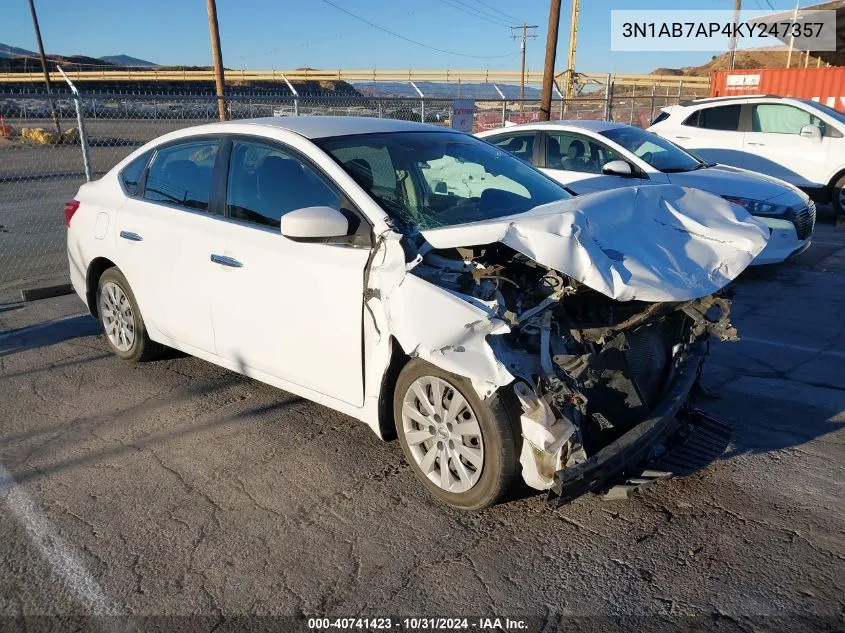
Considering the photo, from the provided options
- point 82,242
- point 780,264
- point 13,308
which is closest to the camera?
point 82,242

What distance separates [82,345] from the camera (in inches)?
234

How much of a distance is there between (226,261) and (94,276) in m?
1.91

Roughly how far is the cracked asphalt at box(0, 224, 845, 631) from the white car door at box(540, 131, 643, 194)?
3.95 m

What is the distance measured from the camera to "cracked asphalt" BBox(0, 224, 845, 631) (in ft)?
9.27

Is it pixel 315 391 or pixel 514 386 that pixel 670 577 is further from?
pixel 315 391

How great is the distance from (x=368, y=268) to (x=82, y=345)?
3.59 m

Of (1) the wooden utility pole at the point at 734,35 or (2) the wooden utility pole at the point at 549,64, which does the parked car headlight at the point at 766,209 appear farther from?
(1) the wooden utility pole at the point at 734,35

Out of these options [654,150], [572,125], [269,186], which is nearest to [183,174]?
[269,186]

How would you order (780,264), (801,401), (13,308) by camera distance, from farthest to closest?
(780,264) → (13,308) → (801,401)

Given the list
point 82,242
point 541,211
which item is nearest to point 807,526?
point 541,211

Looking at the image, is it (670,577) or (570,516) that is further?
(570,516)

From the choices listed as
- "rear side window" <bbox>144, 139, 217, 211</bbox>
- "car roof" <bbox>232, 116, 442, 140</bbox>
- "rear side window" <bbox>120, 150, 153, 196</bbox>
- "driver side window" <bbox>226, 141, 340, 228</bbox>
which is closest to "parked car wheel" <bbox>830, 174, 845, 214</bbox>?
"car roof" <bbox>232, 116, 442, 140</bbox>

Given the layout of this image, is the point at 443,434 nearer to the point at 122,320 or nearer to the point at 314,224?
the point at 314,224

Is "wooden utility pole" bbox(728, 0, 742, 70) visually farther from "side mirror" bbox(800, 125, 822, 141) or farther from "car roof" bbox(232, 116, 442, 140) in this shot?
"car roof" bbox(232, 116, 442, 140)
